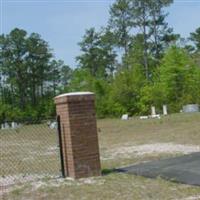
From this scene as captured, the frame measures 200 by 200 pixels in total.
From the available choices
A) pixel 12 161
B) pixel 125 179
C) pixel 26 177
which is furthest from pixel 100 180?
pixel 12 161

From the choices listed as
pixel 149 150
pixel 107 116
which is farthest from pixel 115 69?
pixel 149 150

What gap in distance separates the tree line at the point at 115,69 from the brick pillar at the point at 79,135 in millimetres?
34076

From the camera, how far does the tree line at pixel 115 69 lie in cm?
4512

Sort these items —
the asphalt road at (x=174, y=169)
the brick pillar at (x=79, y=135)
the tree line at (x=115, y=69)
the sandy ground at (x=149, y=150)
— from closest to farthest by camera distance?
the asphalt road at (x=174, y=169)
the brick pillar at (x=79, y=135)
the sandy ground at (x=149, y=150)
the tree line at (x=115, y=69)

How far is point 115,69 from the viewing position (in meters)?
59.2

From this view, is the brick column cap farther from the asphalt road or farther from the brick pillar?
the asphalt road

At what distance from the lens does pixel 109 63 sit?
6053cm

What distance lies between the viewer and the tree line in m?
45.1

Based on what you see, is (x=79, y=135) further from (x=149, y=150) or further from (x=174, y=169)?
(x=149, y=150)

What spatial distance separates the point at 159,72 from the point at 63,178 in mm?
39207

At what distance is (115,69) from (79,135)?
50736 millimetres

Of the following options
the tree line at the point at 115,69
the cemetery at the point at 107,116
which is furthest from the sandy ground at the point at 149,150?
the tree line at the point at 115,69

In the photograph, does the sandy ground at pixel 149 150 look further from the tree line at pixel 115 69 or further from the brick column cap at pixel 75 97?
the tree line at pixel 115 69

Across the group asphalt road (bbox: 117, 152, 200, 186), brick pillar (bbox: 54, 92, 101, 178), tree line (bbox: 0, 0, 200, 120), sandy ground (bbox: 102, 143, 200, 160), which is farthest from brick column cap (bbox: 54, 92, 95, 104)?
tree line (bbox: 0, 0, 200, 120)
